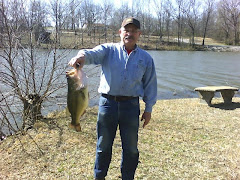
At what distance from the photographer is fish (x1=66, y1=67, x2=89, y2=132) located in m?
2.43

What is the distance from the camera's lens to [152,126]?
18.7 feet

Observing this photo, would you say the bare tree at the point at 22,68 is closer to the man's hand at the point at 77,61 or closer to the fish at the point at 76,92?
the fish at the point at 76,92

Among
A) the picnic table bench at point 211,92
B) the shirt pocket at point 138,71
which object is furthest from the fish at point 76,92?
the picnic table bench at point 211,92

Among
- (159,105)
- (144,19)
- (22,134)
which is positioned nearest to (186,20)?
(144,19)

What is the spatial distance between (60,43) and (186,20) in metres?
54.6

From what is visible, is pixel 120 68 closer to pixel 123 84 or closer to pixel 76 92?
pixel 123 84

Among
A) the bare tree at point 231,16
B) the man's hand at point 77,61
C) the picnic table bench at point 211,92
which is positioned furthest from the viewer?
the bare tree at point 231,16

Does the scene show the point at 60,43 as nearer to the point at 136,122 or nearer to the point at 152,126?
the point at 152,126

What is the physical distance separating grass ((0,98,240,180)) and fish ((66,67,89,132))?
1.39 m

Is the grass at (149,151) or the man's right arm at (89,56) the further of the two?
the grass at (149,151)

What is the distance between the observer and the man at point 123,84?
277 centimetres

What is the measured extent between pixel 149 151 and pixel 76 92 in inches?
93.3

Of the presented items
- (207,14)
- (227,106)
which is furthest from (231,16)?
(227,106)

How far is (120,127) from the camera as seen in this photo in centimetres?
295
